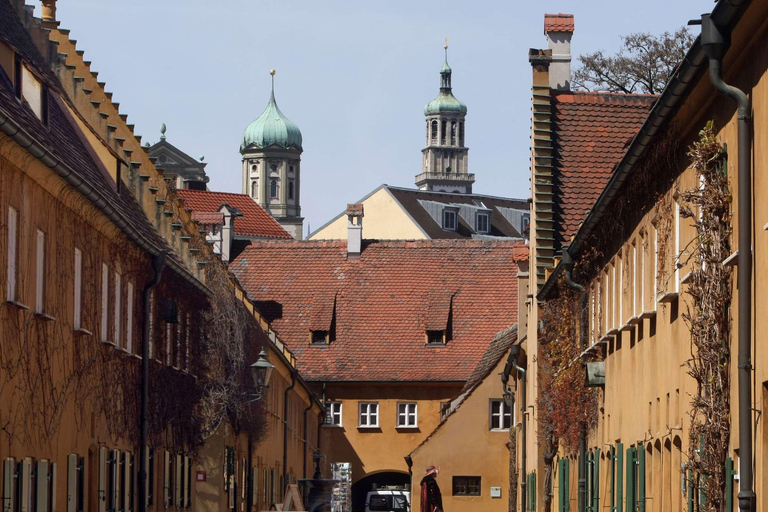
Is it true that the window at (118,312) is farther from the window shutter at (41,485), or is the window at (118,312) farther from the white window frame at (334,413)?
the white window frame at (334,413)

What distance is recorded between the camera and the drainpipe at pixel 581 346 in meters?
27.7

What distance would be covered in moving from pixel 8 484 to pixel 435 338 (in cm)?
4832

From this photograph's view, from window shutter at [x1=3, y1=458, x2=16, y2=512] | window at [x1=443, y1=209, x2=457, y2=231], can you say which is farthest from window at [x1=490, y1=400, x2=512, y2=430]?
window at [x1=443, y1=209, x2=457, y2=231]

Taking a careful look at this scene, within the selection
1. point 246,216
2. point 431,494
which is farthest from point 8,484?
point 246,216

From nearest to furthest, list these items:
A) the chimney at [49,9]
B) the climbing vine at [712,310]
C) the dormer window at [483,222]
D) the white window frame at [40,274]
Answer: the climbing vine at [712,310], the white window frame at [40,274], the chimney at [49,9], the dormer window at [483,222]

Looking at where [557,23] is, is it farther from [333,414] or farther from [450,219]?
[450,219]

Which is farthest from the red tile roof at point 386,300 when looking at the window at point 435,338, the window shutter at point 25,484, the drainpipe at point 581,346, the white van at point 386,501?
the window shutter at point 25,484

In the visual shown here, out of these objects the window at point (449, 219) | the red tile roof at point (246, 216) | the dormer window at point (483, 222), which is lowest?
the red tile roof at point (246, 216)

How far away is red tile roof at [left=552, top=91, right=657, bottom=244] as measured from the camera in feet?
119

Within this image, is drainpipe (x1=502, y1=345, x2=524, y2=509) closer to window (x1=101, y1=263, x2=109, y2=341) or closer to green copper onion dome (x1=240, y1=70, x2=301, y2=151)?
window (x1=101, y1=263, x2=109, y2=341)

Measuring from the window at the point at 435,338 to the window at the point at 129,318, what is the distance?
129 feet

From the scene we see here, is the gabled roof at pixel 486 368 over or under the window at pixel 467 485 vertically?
over

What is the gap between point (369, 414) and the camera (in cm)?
6456

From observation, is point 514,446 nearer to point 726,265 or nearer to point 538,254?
point 538,254
